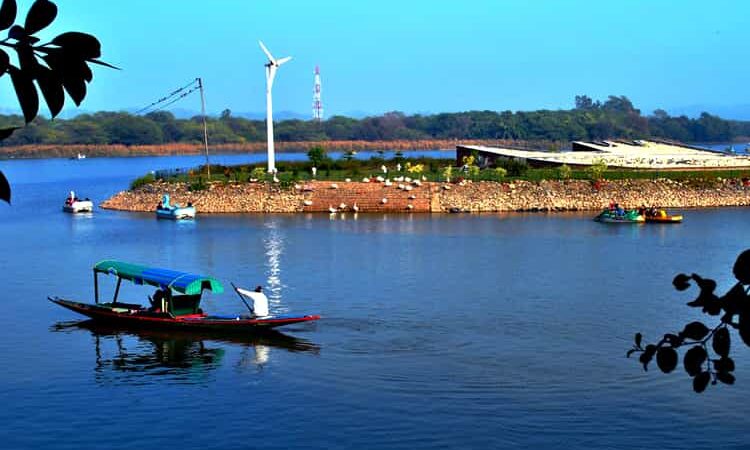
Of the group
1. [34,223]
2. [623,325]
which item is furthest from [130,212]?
[623,325]

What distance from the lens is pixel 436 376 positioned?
16.8 m

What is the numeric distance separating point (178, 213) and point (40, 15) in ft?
133

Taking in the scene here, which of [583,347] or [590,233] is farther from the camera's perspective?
[590,233]

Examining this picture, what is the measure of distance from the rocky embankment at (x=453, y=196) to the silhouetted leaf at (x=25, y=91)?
41.8 metres

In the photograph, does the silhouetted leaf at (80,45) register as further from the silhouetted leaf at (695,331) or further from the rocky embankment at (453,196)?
the rocky embankment at (453,196)

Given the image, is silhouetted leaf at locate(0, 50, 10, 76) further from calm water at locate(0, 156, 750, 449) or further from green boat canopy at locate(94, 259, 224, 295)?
green boat canopy at locate(94, 259, 224, 295)

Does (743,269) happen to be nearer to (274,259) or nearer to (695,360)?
(695,360)

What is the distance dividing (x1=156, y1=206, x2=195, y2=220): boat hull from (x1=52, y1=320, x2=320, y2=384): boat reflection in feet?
69.6

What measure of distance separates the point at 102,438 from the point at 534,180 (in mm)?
34717

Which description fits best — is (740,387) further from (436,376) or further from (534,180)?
(534,180)

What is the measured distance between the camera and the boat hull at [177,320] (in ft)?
65.1

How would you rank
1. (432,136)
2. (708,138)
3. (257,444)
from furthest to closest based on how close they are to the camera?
(432,136) < (708,138) < (257,444)

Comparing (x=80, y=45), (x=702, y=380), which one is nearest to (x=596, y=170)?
(x=702, y=380)

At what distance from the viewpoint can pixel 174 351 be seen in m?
19.4
